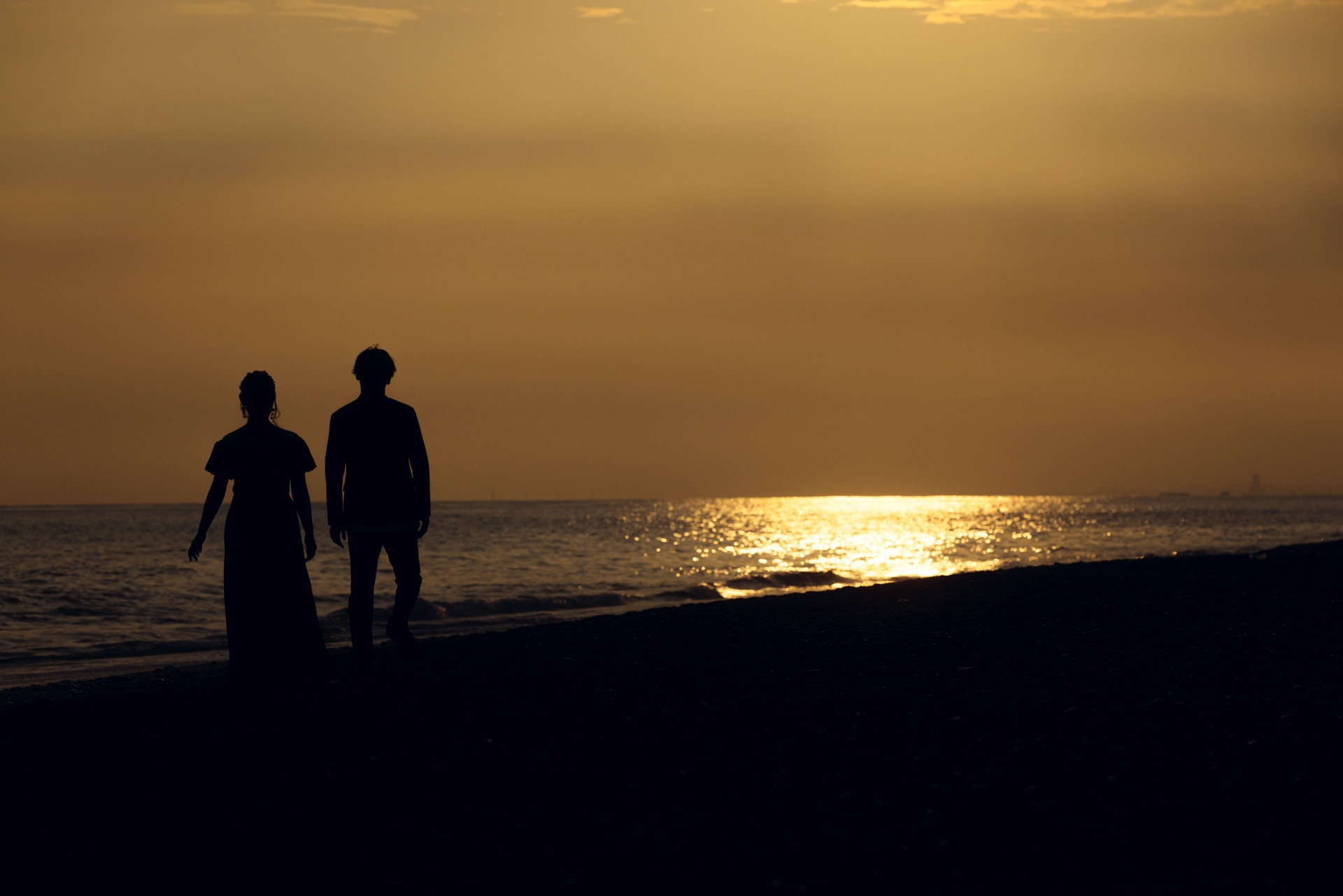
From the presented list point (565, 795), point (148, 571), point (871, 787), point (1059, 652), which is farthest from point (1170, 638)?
point (148, 571)

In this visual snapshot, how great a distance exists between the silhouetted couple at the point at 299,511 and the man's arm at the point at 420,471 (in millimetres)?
11

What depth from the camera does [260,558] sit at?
9109 millimetres

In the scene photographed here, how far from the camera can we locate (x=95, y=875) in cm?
547

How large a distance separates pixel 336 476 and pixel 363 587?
104 centimetres

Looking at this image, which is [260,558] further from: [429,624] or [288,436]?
[429,624]

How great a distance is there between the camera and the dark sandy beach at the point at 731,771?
209 inches

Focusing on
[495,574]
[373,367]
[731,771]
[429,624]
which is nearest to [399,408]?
[373,367]

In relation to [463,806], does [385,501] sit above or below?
above

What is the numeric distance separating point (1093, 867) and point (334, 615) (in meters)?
23.8

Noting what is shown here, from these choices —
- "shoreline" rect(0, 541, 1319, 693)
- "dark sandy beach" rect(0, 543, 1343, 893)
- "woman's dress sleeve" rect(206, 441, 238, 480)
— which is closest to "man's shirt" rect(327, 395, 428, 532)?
"woman's dress sleeve" rect(206, 441, 238, 480)

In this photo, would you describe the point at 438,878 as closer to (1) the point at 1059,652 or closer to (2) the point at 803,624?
(1) the point at 1059,652

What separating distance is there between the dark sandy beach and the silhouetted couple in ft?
1.95

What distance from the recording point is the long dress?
9.07 m

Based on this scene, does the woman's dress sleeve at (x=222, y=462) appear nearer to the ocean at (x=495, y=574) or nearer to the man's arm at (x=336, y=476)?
the man's arm at (x=336, y=476)
